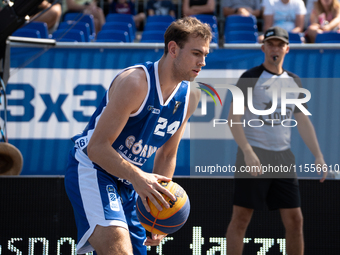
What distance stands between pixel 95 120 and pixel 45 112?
9.02ft

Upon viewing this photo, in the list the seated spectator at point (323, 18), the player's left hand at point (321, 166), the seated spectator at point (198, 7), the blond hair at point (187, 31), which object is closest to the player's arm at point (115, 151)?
the blond hair at point (187, 31)

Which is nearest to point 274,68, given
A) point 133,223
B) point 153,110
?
point 153,110

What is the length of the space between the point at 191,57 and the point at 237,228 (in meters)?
2.07

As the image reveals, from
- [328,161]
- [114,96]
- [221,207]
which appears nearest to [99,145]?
[114,96]

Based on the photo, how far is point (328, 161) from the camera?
457 centimetres

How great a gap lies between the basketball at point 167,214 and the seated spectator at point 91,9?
611 cm

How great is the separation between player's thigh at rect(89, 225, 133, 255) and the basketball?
0.19 meters

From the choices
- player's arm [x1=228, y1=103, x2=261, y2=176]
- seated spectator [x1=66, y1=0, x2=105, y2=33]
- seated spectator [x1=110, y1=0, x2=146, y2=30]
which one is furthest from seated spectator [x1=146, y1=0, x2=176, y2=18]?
player's arm [x1=228, y1=103, x2=261, y2=176]

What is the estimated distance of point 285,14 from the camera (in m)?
7.11

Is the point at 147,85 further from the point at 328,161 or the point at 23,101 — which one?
the point at 23,101

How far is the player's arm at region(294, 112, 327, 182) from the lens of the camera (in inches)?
169

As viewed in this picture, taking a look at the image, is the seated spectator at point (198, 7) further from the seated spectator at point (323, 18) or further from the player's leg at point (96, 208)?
the player's leg at point (96, 208)

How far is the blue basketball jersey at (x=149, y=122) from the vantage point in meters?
2.56

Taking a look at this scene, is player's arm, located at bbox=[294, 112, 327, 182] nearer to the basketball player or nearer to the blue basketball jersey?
the basketball player
